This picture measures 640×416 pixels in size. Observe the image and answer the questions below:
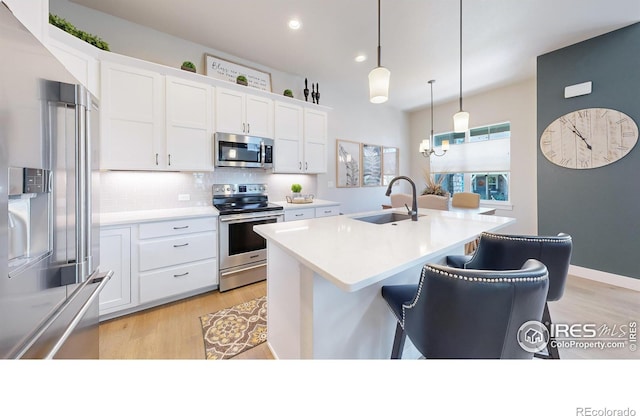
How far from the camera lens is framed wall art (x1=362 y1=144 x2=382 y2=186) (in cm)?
489

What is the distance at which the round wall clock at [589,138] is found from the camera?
8.84 ft

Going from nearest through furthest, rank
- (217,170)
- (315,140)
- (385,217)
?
1. (385,217)
2. (217,170)
3. (315,140)

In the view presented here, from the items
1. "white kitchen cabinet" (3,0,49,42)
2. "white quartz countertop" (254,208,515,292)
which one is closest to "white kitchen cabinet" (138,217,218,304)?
"white quartz countertop" (254,208,515,292)

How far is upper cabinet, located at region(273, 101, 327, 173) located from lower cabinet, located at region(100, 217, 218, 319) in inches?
54.7

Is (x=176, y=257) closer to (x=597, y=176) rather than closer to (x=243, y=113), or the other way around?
(x=243, y=113)

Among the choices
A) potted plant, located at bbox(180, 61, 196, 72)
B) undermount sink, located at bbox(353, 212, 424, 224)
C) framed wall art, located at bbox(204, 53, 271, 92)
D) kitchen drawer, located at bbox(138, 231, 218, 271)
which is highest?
framed wall art, located at bbox(204, 53, 271, 92)

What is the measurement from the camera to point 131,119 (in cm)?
232

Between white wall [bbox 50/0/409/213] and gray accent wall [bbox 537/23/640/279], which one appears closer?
white wall [bbox 50/0/409/213]

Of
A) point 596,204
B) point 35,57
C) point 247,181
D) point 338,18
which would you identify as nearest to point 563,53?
point 596,204

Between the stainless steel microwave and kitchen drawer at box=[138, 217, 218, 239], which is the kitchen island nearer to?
kitchen drawer at box=[138, 217, 218, 239]

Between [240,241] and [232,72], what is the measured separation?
7.35 feet

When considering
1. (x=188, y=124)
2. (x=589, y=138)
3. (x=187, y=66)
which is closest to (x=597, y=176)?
(x=589, y=138)
